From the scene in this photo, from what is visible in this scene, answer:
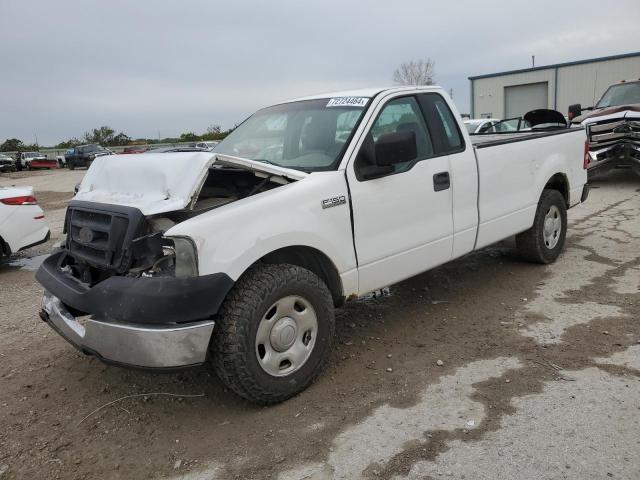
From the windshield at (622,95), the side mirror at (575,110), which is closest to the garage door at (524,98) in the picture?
the side mirror at (575,110)

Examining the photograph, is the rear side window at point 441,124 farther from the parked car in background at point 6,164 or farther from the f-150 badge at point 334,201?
the parked car in background at point 6,164

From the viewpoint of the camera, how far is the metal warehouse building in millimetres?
29516

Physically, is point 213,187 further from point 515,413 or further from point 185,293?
point 515,413

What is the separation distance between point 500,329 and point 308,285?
187cm

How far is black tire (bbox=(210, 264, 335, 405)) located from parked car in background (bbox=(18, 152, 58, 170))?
43.9 meters

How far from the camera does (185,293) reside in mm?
2846

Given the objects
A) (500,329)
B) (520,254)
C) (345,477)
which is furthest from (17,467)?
(520,254)

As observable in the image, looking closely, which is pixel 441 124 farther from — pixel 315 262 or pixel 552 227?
pixel 552 227

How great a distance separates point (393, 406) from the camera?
10.7ft

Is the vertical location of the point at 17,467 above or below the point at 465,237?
below

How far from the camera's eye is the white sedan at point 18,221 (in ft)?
23.5

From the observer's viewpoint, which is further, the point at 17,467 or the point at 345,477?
the point at 17,467

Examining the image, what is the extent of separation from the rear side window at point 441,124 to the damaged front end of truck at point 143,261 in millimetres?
1474

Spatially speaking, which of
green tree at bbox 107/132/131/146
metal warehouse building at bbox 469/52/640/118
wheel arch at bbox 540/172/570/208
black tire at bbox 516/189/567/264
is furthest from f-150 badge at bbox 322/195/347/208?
green tree at bbox 107/132/131/146
